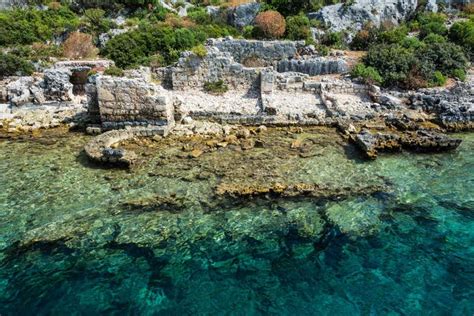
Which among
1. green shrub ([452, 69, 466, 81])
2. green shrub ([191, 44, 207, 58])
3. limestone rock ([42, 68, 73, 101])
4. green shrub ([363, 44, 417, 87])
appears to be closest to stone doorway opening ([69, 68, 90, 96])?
limestone rock ([42, 68, 73, 101])

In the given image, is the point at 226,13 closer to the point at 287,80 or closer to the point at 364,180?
the point at 287,80

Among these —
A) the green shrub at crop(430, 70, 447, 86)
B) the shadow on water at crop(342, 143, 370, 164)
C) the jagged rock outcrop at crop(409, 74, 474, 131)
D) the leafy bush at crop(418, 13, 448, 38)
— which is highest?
the leafy bush at crop(418, 13, 448, 38)

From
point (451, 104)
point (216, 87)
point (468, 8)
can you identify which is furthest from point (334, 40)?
point (468, 8)

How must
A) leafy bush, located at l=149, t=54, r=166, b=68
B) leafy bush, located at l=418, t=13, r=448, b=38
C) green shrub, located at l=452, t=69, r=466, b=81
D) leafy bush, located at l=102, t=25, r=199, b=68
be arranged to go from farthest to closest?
1. leafy bush, located at l=418, t=13, r=448, b=38
2. leafy bush, located at l=102, t=25, r=199, b=68
3. leafy bush, located at l=149, t=54, r=166, b=68
4. green shrub, located at l=452, t=69, r=466, b=81

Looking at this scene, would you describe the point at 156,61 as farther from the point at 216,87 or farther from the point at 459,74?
the point at 459,74

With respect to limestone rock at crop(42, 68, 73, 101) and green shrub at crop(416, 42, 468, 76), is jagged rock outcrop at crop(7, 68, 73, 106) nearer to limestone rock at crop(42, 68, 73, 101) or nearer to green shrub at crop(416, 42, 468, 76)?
limestone rock at crop(42, 68, 73, 101)

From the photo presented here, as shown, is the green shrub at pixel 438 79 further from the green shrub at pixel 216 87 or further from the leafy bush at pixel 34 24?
the leafy bush at pixel 34 24
